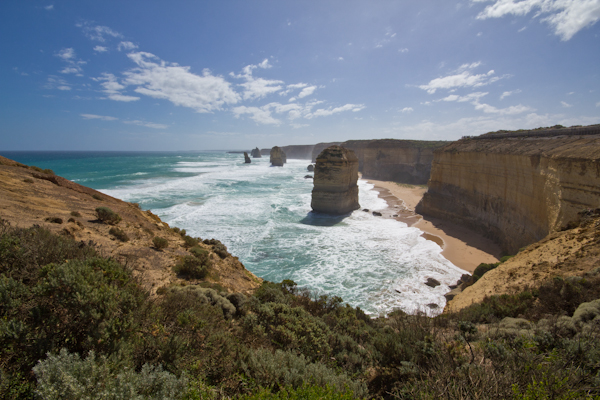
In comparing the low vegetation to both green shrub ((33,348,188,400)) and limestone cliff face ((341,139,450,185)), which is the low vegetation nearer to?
green shrub ((33,348,188,400))

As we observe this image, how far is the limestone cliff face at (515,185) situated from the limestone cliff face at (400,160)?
2438cm

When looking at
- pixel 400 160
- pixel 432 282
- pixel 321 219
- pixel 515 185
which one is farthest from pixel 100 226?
pixel 400 160

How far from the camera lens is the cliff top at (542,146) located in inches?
424

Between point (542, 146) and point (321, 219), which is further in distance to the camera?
point (321, 219)

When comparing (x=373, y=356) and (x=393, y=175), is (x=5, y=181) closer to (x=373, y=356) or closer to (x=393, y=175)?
(x=373, y=356)

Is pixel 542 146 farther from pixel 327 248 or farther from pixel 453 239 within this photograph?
pixel 327 248

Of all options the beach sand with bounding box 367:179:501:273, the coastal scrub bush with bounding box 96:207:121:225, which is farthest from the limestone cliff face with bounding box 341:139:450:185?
the coastal scrub bush with bounding box 96:207:121:225

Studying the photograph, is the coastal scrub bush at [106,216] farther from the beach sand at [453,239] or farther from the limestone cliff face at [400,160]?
the limestone cliff face at [400,160]

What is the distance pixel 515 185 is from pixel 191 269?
17856 mm

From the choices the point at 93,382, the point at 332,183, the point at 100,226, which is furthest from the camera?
the point at 332,183

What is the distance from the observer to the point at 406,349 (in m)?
4.43

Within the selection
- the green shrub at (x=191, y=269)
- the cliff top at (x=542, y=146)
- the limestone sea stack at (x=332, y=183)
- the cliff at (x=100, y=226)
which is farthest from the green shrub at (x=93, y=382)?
the limestone sea stack at (x=332, y=183)

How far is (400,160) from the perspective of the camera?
50.0 m

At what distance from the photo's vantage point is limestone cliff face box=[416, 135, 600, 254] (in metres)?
10.4
